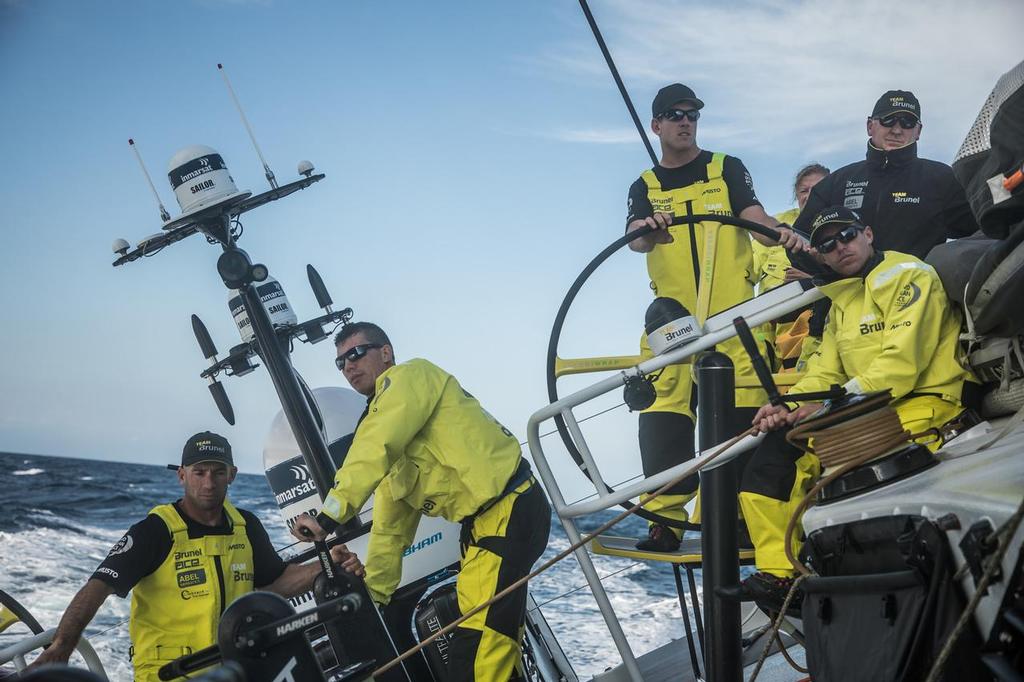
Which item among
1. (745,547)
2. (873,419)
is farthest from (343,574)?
(873,419)

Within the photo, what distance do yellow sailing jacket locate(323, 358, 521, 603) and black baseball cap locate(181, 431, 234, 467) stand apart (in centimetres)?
82

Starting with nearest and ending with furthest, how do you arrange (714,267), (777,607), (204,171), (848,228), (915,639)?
1. (915,639)
2. (777,607)
3. (848,228)
4. (714,267)
5. (204,171)

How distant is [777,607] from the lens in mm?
2852

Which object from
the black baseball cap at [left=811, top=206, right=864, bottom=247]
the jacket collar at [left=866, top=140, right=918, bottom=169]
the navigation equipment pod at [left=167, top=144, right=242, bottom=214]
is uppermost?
the navigation equipment pod at [left=167, top=144, right=242, bottom=214]

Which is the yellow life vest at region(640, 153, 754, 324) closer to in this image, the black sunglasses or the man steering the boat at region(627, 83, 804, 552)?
the man steering the boat at region(627, 83, 804, 552)

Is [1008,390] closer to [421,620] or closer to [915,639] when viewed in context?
[915,639]

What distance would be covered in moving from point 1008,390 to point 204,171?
4.08 meters

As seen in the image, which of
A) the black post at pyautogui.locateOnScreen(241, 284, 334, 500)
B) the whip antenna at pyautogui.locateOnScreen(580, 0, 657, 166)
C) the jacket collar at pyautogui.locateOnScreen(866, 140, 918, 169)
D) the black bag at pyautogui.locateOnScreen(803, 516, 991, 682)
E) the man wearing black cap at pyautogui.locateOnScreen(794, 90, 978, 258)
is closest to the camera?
the black bag at pyautogui.locateOnScreen(803, 516, 991, 682)

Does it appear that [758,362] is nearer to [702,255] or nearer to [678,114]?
[702,255]

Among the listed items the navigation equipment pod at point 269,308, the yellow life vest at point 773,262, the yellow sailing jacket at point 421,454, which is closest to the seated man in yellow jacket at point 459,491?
the yellow sailing jacket at point 421,454

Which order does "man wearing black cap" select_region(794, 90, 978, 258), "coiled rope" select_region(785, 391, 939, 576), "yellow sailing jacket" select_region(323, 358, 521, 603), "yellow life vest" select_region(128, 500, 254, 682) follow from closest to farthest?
1. "coiled rope" select_region(785, 391, 939, 576)
2. "yellow sailing jacket" select_region(323, 358, 521, 603)
3. "yellow life vest" select_region(128, 500, 254, 682)
4. "man wearing black cap" select_region(794, 90, 978, 258)

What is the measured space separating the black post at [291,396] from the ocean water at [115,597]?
0.41m

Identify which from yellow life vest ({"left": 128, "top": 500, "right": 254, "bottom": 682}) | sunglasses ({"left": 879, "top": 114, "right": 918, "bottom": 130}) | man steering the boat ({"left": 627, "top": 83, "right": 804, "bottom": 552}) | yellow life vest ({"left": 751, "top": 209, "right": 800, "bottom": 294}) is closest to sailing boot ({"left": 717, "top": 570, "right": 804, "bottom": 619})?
man steering the boat ({"left": 627, "top": 83, "right": 804, "bottom": 552})

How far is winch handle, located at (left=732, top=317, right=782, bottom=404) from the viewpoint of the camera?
2.87 m
